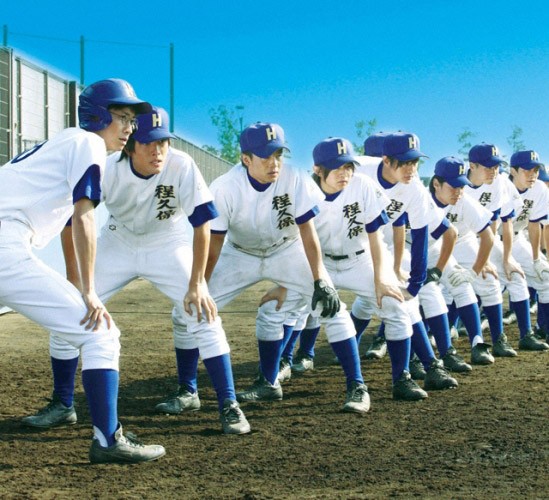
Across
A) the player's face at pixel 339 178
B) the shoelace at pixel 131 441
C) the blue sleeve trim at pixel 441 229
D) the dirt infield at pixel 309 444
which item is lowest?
the dirt infield at pixel 309 444

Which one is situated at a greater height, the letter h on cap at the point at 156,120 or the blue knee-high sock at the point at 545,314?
the letter h on cap at the point at 156,120

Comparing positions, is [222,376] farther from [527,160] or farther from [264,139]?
[527,160]

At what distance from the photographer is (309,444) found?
506 cm

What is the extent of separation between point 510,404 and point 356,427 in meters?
1.35

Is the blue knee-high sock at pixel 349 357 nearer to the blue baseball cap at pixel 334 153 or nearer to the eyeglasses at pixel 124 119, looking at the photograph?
the blue baseball cap at pixel 334 153

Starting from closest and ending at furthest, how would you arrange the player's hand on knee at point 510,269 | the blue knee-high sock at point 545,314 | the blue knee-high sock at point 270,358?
the blue knee-high sock at point 270,358, the player's hand on knee at point 510,269, the blue knee-high sock at point 545,314

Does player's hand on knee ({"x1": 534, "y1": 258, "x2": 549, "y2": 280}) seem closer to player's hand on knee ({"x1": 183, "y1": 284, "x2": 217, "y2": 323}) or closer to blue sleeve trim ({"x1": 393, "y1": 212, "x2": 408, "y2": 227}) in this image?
blue sleeve trim ({"x1": 393, "y1": 212, "x2": 408, "y2": 227})

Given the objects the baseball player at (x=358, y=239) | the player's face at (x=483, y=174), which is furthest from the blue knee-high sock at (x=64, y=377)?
the player's face at (x=483, y=174)

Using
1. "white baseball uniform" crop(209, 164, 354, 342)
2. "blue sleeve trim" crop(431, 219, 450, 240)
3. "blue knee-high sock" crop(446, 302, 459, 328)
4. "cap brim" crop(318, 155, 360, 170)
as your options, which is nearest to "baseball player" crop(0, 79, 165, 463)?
"white baseball uniform" crop(209, 164, 354, 342)

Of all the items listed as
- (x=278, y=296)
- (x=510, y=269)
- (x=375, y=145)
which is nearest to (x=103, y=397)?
(x=278, y=296)

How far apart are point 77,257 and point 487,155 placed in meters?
6.08

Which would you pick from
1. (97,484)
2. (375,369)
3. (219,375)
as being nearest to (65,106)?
(375,369)

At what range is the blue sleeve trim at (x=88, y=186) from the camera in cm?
431

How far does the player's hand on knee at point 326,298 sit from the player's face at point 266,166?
786 millimetres
